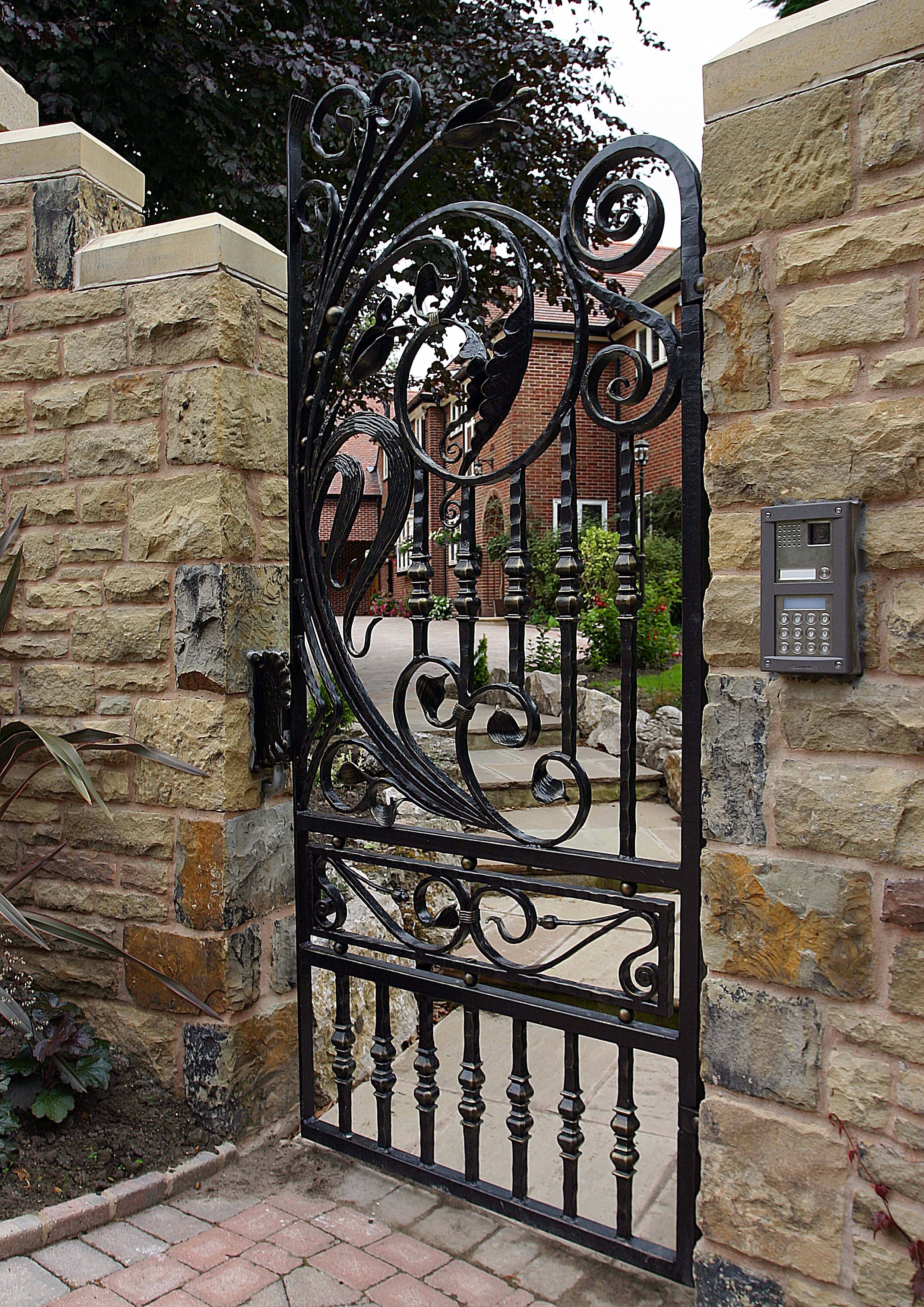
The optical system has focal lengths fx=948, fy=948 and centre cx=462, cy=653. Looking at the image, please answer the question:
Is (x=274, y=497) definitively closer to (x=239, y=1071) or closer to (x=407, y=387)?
(x=407, y=387)

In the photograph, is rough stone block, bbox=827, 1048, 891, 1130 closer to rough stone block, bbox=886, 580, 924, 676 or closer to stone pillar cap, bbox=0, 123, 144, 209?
rough stone block, bbox=886, 580, 924, 676

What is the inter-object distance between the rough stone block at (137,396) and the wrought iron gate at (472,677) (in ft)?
1.27

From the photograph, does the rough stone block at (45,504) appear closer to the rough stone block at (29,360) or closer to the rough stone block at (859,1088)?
the rough stone block at (29,360)

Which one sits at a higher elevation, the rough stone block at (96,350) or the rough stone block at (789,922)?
the rough stone block at (96,350)

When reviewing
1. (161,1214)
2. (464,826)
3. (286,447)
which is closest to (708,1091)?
(464,826)

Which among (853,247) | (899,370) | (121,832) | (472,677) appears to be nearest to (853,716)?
(899,370)

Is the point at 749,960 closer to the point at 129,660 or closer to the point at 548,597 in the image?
the point at 129,660

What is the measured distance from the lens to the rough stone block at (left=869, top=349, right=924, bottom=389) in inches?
64.9

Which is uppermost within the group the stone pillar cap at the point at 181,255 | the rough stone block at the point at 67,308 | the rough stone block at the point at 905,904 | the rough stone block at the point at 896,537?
the stone pillar cap at the point at 181,255

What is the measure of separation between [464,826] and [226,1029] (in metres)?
0.98

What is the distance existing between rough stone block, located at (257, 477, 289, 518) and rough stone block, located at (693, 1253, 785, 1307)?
2.20 m

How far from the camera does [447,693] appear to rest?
8016 mm

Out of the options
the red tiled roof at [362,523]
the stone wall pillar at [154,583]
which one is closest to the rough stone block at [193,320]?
the stone wall pillar at [154,583]

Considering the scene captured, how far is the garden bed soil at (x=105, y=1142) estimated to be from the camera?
2418 mm
